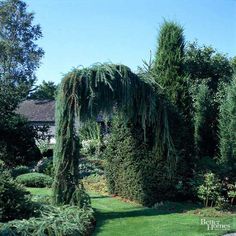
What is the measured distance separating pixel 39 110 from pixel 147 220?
126ft

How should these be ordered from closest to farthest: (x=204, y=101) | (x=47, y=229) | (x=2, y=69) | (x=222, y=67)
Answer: (x=47, y=229) → (x=204, y=101) → (x=222, y=67) → (x=2, y=69)

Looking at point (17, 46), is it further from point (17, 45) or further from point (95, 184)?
point (95, 184)

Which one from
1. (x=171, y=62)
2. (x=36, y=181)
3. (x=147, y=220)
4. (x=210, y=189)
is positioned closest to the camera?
(x=147, y=220)

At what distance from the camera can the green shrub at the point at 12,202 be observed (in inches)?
324

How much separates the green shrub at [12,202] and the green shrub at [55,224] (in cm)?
40

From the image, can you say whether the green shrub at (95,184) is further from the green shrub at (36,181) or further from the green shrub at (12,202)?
the green shrub at (12,202)

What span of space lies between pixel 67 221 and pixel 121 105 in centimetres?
401

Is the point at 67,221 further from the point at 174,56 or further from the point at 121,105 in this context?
the point at 174,56

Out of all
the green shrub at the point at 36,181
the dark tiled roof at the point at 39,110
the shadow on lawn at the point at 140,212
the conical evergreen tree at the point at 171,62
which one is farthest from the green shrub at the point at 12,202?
the dark tiled roof at the point at 39,110

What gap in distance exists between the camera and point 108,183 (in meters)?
13.7

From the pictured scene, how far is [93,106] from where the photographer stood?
10.6 m

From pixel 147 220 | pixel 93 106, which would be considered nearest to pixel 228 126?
pixel 93 106

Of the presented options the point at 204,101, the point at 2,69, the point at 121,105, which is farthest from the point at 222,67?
the point at 2,69

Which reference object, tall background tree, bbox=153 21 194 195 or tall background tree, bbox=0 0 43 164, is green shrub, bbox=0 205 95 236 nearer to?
tall background tree, bbox=153 21 194 195
